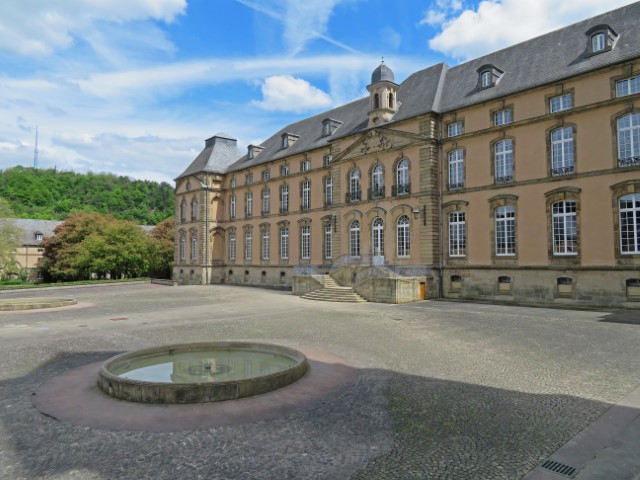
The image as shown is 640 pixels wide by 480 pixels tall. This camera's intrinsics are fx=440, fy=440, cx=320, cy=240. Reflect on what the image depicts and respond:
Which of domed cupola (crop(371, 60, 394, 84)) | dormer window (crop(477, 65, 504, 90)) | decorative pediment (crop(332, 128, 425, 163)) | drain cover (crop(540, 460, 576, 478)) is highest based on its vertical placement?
domed cupola (crop(371, 60, 394, 84))

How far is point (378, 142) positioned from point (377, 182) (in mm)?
2644

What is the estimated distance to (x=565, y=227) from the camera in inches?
847

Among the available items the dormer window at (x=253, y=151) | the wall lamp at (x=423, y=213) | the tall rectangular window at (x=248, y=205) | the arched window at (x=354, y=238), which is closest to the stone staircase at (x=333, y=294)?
the arched window at (x=354, y=238)

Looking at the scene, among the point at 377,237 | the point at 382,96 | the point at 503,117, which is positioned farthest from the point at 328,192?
the point at 503,117

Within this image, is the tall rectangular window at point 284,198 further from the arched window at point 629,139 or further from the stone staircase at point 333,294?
the arched window at point 629,139

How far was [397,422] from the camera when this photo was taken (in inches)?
246

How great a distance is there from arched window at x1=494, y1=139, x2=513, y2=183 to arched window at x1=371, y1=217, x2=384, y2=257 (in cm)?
791

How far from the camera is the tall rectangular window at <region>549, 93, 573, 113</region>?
21.7 meters

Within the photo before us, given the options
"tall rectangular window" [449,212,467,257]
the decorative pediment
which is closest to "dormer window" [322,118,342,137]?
the decorative pediment

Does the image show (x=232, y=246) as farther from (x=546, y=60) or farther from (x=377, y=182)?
(x=546, y=60)

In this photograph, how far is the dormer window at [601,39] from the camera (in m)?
21.2

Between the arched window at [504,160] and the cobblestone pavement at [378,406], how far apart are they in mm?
10279

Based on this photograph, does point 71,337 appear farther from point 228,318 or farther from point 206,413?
point 206,413

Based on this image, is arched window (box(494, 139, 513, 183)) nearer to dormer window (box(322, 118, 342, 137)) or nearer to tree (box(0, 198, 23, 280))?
dormer window (box(322, 118, 342, 137))
